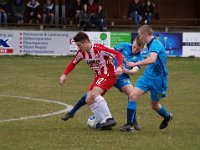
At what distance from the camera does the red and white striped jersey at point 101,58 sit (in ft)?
35.7

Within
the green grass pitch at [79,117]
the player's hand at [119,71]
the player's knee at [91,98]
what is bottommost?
the green grass pitch at [79,117]

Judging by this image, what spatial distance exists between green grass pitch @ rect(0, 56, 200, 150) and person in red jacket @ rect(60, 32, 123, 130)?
1.00 ft

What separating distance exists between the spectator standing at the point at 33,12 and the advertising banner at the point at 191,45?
25.8 feet

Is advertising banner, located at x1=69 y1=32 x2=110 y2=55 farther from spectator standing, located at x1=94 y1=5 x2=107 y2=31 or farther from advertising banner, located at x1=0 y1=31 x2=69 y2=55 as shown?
spectator standing, located at x1=94 y1=5 x2=107 y2=31

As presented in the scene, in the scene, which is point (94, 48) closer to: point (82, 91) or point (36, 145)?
point (36, 145)

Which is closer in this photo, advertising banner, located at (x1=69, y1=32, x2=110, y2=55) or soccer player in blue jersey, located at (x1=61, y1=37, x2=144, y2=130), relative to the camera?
soccer player in blue jersey, located at (x1=61, y1=37, x2=144, y2=130)

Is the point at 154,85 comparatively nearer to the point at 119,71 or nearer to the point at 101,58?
the point at 119,71

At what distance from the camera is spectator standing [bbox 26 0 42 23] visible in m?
32.0

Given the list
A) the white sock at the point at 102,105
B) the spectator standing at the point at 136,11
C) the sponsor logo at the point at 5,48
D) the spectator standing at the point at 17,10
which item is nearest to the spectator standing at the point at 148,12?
the spectator standing at the point at 136,11

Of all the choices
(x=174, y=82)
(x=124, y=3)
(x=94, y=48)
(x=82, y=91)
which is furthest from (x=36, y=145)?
(x=124, y=3)

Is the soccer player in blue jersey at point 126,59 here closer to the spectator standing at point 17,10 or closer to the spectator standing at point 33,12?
the spectator standing at point 17,10

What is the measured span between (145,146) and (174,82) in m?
10.3

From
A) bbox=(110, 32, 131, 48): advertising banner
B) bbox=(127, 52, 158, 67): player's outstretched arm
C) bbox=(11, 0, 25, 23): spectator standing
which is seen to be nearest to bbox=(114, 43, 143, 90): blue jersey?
bbox=(127, 52, 158, 67): player's outstretched arm

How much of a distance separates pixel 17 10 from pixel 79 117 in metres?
20.1
